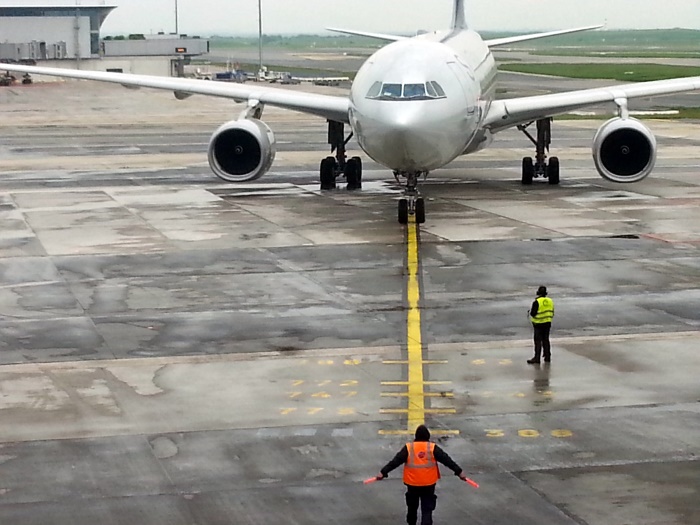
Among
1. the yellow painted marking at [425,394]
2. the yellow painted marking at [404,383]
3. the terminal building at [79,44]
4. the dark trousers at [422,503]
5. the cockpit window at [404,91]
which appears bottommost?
the yellow painted marking at [425,394]

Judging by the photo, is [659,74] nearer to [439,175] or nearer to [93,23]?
[93,23]

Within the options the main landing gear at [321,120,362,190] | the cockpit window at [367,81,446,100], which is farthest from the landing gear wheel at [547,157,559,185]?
the cockpit window at [367,81,446,100]

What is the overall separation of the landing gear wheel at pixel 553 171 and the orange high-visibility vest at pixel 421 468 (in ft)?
82.9

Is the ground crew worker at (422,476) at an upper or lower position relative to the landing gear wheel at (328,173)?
lower

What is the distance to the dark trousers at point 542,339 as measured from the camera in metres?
16.7

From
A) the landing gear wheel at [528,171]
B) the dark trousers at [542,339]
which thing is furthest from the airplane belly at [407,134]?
the dark trousers at [542,339]

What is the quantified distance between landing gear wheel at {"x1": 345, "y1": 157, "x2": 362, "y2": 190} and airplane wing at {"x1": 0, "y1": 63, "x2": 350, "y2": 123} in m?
1.52

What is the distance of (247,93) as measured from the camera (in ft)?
114

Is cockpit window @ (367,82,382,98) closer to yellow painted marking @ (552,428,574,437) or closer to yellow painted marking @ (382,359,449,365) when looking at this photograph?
yellow painted marking @ (382,359,449,365)

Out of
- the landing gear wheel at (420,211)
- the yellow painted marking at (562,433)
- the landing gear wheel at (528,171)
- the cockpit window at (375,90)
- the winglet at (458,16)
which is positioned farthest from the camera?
the winglet at (458,16)

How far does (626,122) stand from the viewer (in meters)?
32.0

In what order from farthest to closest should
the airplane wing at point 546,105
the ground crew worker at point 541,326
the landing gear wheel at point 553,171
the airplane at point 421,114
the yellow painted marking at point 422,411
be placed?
the landing gear wheel at point 553,171
the airplane wing at point 546,105
the airplane at point 421,114
the ground crew worker at point 541,326
the yellow painted marking at point 422,411

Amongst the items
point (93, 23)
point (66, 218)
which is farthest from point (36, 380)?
point (93, 23)

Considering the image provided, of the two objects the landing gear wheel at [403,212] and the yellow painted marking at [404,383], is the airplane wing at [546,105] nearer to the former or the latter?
the landing gear wheel at [403,212]
